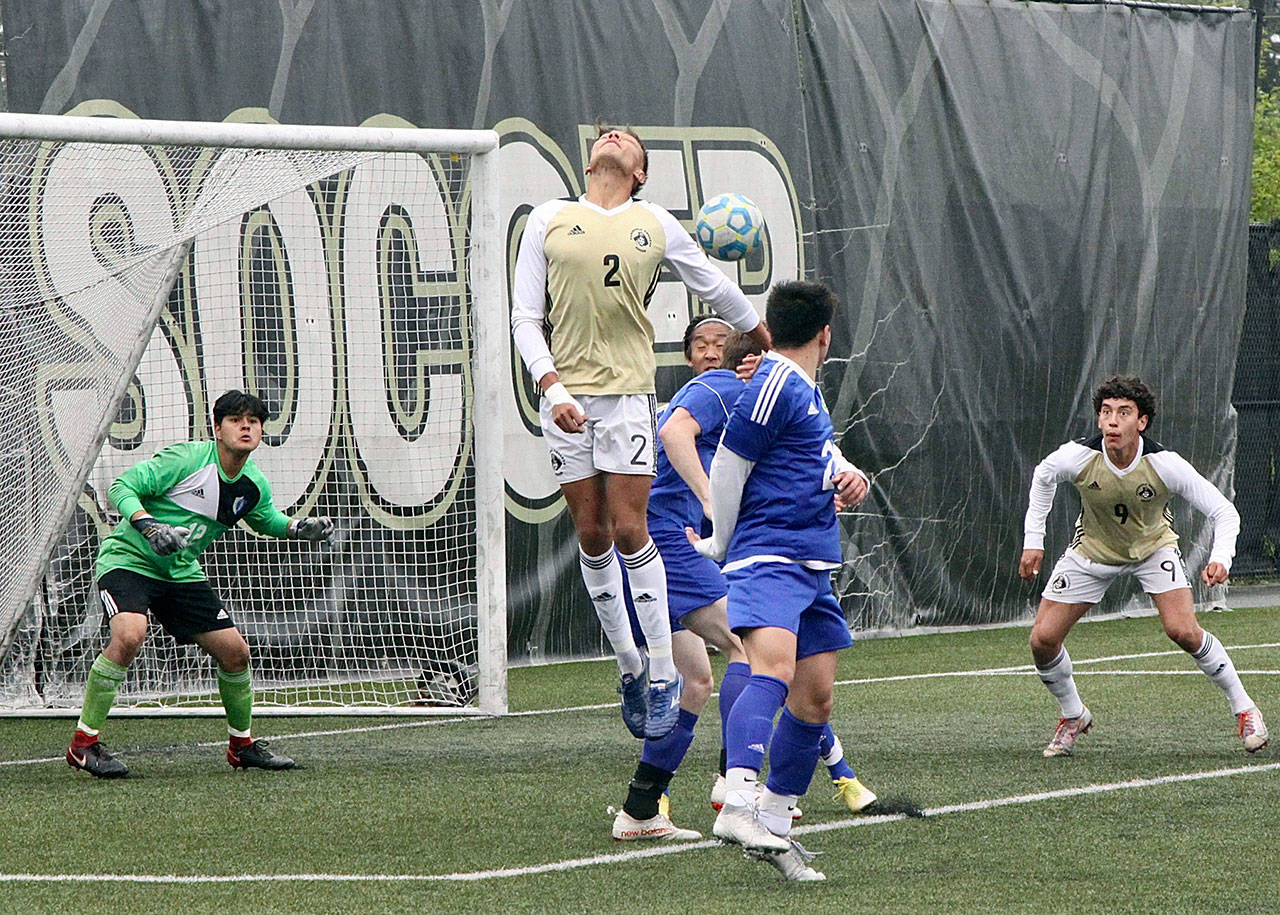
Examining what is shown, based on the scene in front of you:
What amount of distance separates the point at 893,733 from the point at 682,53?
19.4 feet

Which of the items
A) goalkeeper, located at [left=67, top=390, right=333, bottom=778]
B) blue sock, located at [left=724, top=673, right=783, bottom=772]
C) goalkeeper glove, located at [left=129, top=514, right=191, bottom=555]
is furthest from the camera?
goalkeeper, located at [left=67, top=390, right=333, bottom=778]

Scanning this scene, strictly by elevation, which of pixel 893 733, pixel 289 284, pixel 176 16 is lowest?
pixel 893 733

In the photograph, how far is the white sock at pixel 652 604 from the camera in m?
6.26

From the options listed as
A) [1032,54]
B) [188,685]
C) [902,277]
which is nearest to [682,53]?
[902,277]

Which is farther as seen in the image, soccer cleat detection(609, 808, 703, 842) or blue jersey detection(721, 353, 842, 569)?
soccer cleat detection(609, 808, 703, 842)

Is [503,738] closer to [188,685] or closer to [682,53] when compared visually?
[188,685]

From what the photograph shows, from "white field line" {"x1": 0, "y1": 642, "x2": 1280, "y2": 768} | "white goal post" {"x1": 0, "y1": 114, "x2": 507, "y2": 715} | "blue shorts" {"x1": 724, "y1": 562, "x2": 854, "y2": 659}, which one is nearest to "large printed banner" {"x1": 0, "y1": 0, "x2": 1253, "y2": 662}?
"white goal post" {"x1": 0, "y1": 114, "x2": 507, "y2": 715}

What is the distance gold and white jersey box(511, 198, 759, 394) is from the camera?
6.39m

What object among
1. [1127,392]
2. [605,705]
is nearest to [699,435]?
[1127,392]

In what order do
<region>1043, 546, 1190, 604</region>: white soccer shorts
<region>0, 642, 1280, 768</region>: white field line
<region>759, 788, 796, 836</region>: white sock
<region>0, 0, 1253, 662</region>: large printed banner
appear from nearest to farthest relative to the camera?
<region>759, 788, 796, 836</region>: white sock < <region>1043, 546, 1190, 604</region>: white soccer shorts < <region>0, 642, 1280, 768</region>: white field line < <region>0, 0, 1253, 662</region>: large printed banner

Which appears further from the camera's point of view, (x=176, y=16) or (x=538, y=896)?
(x=176, y=16)

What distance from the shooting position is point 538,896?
5152 mm

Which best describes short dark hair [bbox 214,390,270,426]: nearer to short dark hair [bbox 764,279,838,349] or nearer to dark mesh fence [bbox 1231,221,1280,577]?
short dark hair [bbox 764,279,838,349]

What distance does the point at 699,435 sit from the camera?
6.51 meters
